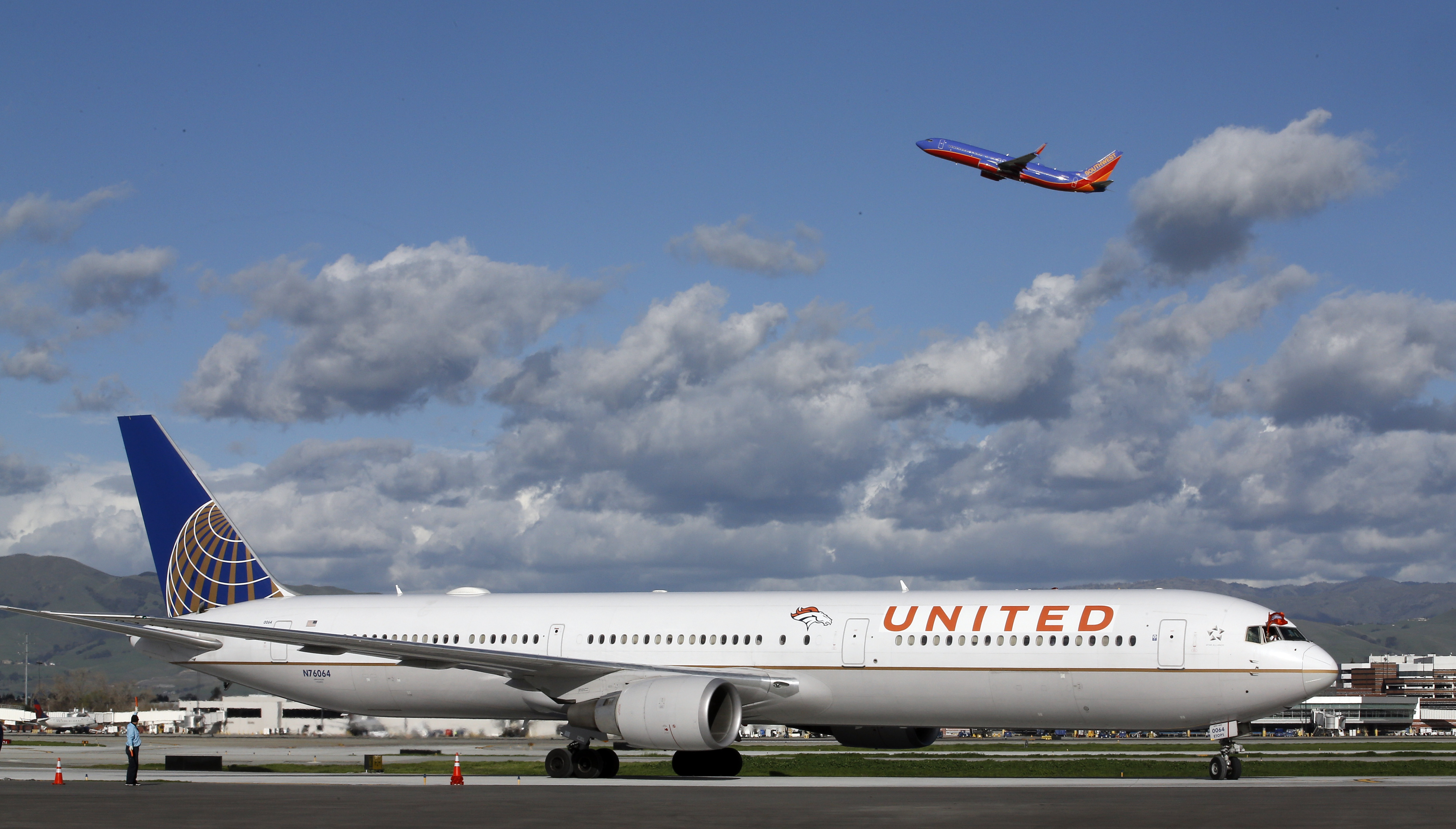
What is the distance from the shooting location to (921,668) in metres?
30.0

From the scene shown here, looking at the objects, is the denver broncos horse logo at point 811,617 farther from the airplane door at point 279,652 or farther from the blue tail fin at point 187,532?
the blue tail fin at point 187,532

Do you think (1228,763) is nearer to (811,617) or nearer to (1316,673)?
(1316,673)

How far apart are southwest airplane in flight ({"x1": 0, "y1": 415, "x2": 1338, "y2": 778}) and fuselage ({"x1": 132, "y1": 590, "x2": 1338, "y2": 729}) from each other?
40 mm

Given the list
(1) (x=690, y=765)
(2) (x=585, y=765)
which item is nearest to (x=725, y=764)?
(1) (x=690, y=765)

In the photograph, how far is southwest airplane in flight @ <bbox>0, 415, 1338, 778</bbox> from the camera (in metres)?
28.5

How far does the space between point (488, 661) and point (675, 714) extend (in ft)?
15.0

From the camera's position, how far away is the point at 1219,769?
28906 millimetres

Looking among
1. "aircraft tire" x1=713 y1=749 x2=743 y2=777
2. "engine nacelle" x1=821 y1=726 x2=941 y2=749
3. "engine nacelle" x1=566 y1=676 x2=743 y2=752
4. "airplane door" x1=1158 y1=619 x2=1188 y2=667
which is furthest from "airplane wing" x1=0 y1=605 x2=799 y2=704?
"airplane door" x1=1158 y1=619 x2=1188 y2=667

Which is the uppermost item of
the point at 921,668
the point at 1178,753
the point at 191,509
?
the point at 191,509

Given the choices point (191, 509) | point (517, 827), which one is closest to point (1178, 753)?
point (191, 509)

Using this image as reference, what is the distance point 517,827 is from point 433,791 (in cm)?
883

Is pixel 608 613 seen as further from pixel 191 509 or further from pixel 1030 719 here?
pixel 191 509

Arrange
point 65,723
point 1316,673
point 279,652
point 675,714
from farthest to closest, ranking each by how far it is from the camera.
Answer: point 65,723 → point 279,652 → point 675,714 → point 1316,673

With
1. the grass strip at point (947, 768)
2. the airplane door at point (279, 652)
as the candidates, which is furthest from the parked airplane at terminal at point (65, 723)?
the airplane door at point (279, 652)
